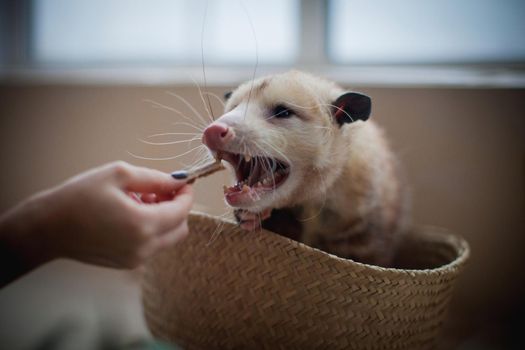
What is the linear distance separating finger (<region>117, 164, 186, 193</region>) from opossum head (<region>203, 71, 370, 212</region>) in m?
0.15

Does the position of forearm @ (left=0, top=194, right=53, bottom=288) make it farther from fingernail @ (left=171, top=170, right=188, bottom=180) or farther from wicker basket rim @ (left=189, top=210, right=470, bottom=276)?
wicker basket rim @ (left=189, top=210, right=470, bottom=276)

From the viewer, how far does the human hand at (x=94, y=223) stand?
76 cm

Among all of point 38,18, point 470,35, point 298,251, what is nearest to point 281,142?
point 298,251

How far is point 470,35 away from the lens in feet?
6.25

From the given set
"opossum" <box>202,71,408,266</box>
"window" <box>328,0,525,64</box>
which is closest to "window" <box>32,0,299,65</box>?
"window" <box>328,0,525,64</box>

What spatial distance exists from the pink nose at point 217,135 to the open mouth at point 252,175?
0.04 m

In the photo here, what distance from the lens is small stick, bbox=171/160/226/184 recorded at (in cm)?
96

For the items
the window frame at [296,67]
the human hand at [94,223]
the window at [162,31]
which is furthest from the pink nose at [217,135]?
the window at [162,31]

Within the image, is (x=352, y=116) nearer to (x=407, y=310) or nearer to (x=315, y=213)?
(x=315, y=213)

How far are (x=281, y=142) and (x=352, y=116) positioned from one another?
0.70ft

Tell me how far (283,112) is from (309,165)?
14 cm

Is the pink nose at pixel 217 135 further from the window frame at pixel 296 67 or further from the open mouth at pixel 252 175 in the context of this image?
the window frame at pixel 296 67

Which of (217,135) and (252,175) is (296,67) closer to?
(252,175)

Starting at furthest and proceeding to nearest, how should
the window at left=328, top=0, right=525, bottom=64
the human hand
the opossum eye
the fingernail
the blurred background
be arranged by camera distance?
the window at left=328, top=0, right=525, bottom=64 → the blurred background → the opossum eye → the fingernail → the human hand
